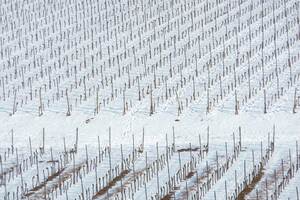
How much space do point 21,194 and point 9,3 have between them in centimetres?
1364

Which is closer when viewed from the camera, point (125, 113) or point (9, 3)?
point (125, 113)

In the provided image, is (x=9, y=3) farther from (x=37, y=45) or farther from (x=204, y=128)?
(x=204, y=128)

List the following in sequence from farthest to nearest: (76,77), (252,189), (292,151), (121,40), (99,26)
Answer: (99,26), (121,40), (76,77), (292,151), (252,189)

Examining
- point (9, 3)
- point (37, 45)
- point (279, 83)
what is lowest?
point (279, 83)

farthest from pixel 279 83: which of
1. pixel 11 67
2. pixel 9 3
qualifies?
pixel 9 3

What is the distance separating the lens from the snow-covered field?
1061cm

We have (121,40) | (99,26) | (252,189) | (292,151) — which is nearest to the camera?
(252,189)

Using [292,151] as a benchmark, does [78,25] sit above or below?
above

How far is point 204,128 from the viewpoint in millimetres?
12672

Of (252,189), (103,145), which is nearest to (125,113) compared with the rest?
(103,145)

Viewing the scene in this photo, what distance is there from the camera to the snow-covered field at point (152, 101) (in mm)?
10609

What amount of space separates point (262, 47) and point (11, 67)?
5921 mm

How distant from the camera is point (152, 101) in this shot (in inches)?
551

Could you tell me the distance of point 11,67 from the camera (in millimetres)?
17078
